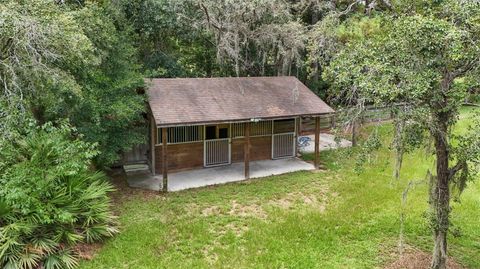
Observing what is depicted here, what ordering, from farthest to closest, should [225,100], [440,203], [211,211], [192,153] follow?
[192,153] → [225,100] → [211,211] → [440,203]

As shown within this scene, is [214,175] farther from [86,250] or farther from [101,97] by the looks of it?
[86,250]

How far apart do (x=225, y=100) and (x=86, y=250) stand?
619cm

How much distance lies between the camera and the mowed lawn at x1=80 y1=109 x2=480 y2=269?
284 inches

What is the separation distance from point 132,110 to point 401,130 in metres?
6.41

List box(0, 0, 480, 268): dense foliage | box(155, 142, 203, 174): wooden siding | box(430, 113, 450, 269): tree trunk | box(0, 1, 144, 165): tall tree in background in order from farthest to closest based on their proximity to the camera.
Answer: box(155, 142, 203, 174): wooden siding < box(0, 1, 144, 165): tall tree in background < box(430, 113, 450, 269): tree trunk < box(0, 0, 480, 268): dense foliage

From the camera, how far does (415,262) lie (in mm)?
7164

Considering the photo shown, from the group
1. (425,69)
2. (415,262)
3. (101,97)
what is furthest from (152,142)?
(425,69)

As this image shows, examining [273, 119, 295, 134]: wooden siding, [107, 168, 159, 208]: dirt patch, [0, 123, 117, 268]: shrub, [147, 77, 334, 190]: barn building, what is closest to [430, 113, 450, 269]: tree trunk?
[147, 77, 334, 190]: barn building

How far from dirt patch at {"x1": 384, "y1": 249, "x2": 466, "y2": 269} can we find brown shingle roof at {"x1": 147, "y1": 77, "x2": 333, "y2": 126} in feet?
18.3

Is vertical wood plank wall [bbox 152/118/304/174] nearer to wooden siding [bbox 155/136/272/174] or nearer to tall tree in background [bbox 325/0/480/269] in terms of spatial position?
wooden siding [bbox 155/136/272/174]

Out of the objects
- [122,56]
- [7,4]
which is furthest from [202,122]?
[7,4]

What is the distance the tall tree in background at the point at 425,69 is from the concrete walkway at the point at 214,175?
6.08 m

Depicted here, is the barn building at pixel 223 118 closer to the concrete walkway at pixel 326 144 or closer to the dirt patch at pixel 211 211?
the concrete walkway at pixel 326 144

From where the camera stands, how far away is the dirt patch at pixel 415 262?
7.05 metres
